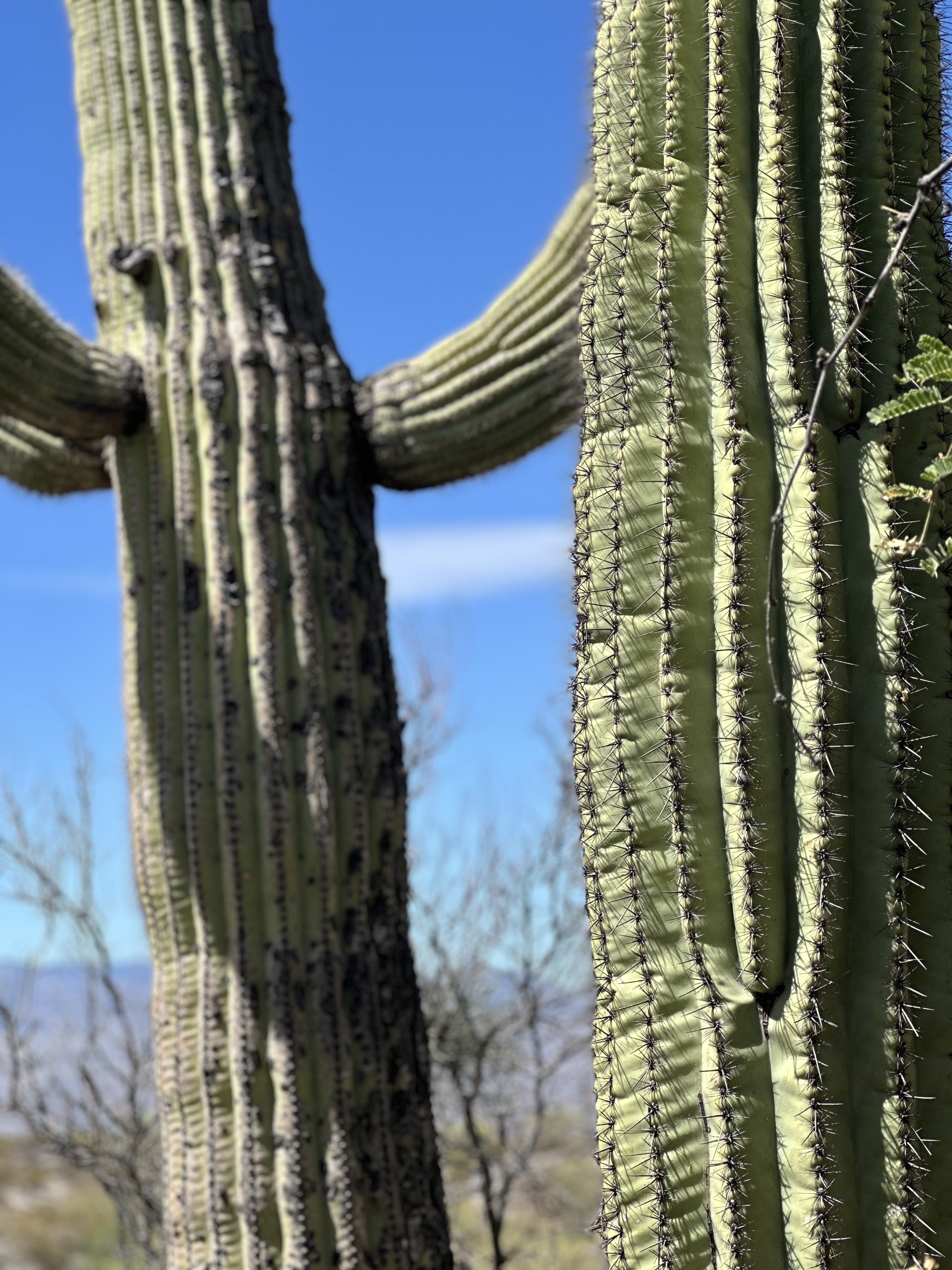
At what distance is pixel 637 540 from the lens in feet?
6.26

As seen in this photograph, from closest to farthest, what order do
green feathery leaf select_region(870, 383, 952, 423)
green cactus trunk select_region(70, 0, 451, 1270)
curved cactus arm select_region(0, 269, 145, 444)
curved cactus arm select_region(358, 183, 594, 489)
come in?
green feathery leaf select_region(870, 383, 952, 423) < green cactus trunk select_region(70, 0, 451, 1270) < curved cactus arm select_region(0, 269, 145, 444) < curved cactus arm select_region(358, 183, 594, 489)

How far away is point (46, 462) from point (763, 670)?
2676 millimetres

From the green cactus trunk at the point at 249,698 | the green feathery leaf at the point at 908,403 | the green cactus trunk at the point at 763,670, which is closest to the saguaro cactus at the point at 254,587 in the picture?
the green cactus trunk at the point at 249,698

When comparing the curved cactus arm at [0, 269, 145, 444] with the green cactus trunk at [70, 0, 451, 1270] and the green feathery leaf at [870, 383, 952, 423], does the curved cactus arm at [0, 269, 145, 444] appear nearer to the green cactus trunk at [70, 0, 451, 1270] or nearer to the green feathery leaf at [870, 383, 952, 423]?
the green cactus trunk at [70, 0, 451, 1270]

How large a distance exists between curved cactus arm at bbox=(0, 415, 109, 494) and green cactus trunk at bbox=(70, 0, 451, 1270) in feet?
0.83

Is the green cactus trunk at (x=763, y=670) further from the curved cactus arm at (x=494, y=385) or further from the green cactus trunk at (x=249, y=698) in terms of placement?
the curved cactus arm at (x=494, y=385)

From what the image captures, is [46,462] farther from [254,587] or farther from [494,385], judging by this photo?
[494,385]

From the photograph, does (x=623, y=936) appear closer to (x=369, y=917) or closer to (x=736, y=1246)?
(x=736, y=1246)

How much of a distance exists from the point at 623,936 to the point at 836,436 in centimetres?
72

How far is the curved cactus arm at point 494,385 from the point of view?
362 cm

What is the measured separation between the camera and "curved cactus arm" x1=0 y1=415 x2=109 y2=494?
12.6 feet

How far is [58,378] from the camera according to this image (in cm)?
340

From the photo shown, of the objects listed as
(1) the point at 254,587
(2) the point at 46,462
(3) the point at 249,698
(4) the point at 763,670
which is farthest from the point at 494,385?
(4) the point at 763,670

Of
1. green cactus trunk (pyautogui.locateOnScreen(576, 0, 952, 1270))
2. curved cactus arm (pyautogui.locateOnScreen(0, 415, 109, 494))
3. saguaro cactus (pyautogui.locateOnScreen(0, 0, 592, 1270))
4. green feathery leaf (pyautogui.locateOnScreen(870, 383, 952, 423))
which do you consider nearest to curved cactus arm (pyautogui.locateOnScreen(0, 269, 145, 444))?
saguaro cactus (pyautogui.locateOnScreen(0, 0, 592, 1270))
